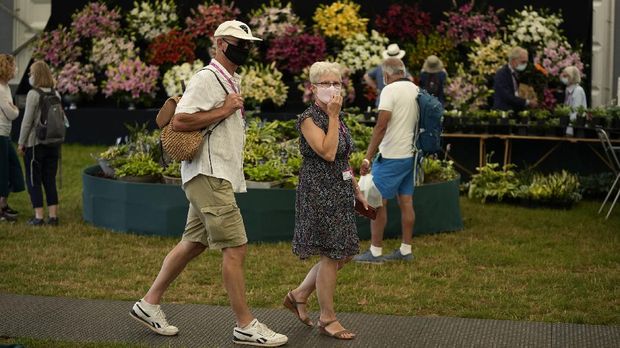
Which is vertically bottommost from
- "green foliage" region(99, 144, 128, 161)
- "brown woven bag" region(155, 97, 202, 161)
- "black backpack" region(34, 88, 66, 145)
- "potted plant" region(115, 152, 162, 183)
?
"potted plant" region(115, 152, 162, 183)

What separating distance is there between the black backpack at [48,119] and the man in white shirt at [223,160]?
15.0 ft

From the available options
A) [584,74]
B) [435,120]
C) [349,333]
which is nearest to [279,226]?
[435,120]

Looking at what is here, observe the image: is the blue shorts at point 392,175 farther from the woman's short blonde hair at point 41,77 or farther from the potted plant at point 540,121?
the potted plant at point 540,121

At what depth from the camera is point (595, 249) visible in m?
10.4

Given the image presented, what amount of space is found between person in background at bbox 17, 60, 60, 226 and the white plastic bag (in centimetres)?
354

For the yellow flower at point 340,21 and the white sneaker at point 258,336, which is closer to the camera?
the white sneaker at point 258,336

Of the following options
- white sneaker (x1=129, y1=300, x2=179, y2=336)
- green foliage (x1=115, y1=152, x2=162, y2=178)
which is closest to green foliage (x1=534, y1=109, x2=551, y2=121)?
green foliage (x1=115, y1=152, x2=162, y2=178)

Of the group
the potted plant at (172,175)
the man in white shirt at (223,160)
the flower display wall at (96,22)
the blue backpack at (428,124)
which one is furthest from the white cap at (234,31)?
the flower display wall at (96,22)

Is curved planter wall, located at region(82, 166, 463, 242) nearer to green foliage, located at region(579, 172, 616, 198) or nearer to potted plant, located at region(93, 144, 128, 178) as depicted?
potted plant, located at region(93, 144, 128, 178)

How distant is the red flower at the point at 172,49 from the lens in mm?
18031

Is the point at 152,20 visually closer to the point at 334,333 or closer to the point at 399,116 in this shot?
the point at 399,116

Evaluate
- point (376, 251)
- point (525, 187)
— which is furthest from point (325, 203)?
point (525, 187)

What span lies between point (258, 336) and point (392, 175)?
10.4ft

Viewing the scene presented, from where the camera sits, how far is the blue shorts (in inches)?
377
